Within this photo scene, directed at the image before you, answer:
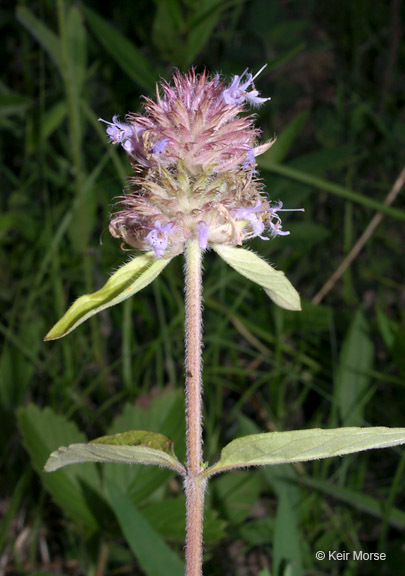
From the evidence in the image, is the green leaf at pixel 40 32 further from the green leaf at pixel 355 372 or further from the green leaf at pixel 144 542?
the green leaf at pixel 144 542

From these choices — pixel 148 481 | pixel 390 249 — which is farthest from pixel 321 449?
pixel 390 249

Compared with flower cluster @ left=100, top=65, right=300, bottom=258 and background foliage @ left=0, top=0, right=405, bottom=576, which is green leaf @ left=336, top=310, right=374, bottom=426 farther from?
flower cluster @ left=100, top=65, right=300, bottom=258

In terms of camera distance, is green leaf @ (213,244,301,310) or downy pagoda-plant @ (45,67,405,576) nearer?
downy pagoda-plant @ (45,67,405,576)

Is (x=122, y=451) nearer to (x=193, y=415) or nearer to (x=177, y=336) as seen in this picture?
(x=193, y=415)

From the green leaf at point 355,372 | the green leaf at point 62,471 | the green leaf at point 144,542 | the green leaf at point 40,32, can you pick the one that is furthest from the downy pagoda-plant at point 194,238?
the green leaf at point 40,32

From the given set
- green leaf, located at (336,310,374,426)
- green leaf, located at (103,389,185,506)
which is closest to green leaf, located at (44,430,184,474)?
green leaf, located at (103,389,185,506)

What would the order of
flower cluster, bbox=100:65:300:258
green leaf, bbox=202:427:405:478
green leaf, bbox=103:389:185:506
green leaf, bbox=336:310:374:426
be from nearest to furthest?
green leaf, bbox=202:427:405:478 → flower cluster, bbox=100:65:300:258 → green leaf, bbox=103:389:185:506 → green leaf, bbox=336:310:374:426
